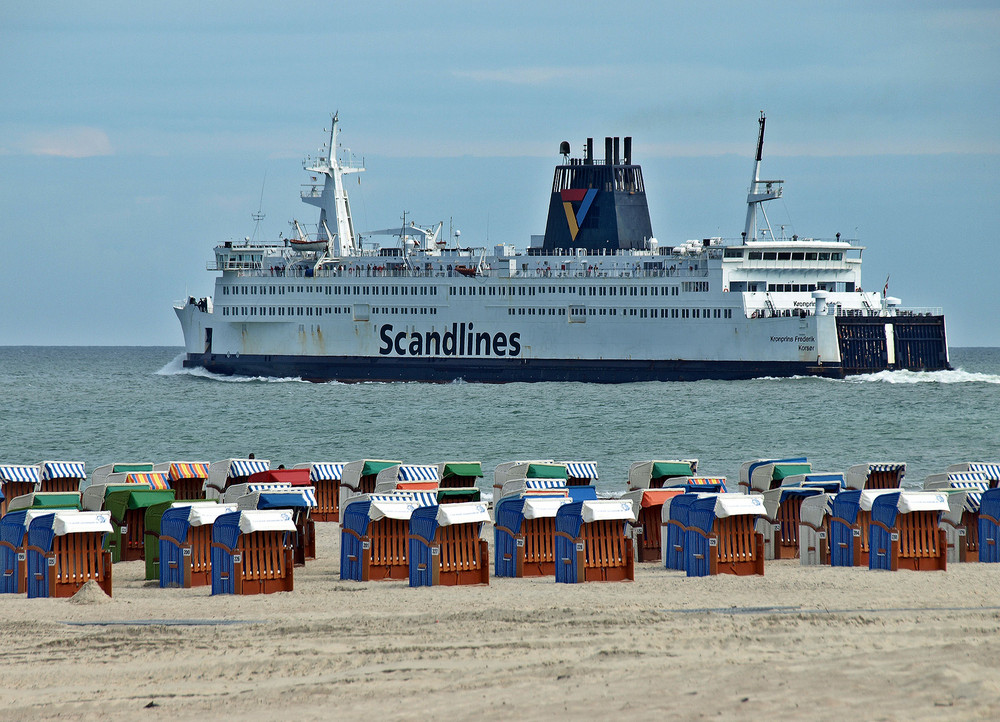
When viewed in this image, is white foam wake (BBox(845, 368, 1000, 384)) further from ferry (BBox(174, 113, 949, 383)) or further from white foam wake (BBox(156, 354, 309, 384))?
white foam wake (BBox(156, 354, 309, 384))

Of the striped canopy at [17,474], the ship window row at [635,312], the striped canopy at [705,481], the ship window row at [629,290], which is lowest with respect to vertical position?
the striped canopy at [705,481]

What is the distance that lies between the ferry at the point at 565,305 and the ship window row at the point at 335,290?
67 mm

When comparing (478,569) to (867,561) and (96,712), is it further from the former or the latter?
(96,712)

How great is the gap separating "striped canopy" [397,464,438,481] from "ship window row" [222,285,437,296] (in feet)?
132

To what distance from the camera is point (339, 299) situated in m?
59.6

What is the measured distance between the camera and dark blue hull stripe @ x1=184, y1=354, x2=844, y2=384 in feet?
172

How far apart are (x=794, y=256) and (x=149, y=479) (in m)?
Result: 41.6

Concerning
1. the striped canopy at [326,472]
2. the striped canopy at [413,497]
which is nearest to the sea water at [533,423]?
the striped canopy at [326,472]

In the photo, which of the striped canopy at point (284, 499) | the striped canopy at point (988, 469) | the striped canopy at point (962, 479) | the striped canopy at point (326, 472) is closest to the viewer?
the striped canopy at point (284, 499)

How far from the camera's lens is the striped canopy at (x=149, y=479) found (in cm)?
1727

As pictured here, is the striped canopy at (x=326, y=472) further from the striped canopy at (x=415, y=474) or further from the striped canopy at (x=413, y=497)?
the striped canopy at (x=413, y=497)

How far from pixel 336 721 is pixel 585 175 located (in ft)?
184

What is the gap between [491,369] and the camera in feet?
187

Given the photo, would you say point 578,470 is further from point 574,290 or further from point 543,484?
point 574,290
